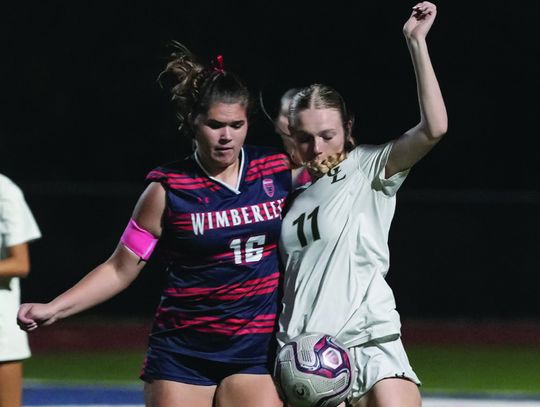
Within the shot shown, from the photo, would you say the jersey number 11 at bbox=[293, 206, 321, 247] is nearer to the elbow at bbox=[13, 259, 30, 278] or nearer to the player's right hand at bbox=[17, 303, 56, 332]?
the player's right hand at bbox=[17, 303, 56, 332]

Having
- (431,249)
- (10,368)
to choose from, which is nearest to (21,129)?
(431,249)

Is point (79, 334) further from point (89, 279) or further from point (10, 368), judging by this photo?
point (89, 279)

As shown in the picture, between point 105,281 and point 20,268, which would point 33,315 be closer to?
point 105,281

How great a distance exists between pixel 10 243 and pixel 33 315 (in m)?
1.02

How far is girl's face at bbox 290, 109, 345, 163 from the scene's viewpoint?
169 inches

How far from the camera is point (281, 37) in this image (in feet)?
66.4

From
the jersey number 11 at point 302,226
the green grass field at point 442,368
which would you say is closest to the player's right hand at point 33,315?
the jersey number 11 at point 302,226

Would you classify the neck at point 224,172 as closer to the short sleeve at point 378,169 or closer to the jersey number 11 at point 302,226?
→ the jersey number 11 at point 302,226

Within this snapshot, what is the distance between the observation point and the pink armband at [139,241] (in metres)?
4.58

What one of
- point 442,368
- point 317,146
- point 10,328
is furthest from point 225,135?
point 442,368

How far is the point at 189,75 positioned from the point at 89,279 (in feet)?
3.15

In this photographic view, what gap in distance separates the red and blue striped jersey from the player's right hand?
49cm

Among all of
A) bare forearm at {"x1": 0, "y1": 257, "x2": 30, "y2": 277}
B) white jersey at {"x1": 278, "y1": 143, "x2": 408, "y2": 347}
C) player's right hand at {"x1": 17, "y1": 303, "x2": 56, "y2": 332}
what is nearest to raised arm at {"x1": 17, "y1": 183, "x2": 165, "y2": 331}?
player's right hand at {"x1": 17, "y1": 303, "x2": 56, "y2": 332}

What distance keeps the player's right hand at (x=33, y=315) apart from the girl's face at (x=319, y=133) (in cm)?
123
